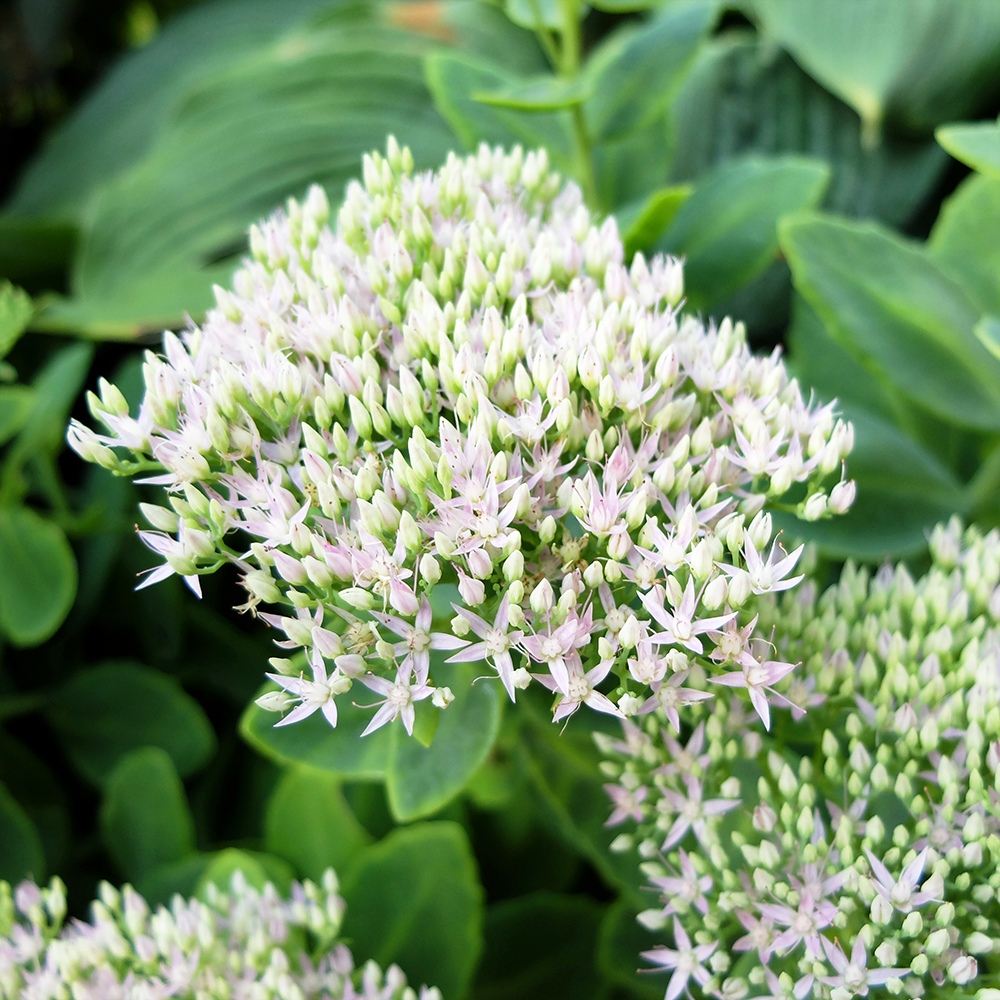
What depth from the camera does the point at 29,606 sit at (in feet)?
2.46

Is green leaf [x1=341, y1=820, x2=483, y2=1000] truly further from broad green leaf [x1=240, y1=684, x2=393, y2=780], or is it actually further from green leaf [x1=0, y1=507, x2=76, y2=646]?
green leaf [x1=0, y1=507, x2=76, y2=646]

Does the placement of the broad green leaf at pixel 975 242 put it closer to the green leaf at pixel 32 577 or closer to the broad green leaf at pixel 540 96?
the broad green leaf at pixel 540 96

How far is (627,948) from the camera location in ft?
2.19

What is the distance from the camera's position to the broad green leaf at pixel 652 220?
26.8 inches

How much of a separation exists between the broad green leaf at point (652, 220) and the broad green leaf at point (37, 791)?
700mm

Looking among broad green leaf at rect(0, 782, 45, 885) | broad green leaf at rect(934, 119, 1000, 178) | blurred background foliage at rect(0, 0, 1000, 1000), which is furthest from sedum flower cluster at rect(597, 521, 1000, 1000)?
broad green leaf at rect(0, 782, 45, 885)

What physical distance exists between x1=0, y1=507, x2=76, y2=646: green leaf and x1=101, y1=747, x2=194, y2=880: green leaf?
0.42 ft

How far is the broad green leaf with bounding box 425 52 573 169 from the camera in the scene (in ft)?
2.55

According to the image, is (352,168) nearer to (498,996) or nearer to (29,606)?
(29,606)

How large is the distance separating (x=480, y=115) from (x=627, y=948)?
2.13 feet

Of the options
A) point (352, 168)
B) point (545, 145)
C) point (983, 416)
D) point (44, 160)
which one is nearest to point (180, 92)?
point (44, 160)

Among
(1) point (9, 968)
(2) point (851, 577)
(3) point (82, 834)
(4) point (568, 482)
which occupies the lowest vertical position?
(3) point (82, 834)

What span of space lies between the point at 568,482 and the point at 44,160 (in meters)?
1.24

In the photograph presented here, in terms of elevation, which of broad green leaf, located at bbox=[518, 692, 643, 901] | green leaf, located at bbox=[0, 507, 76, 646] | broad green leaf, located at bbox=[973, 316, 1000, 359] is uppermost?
broad green leaf, located at bbox=[973, 316, 1000, 359]
